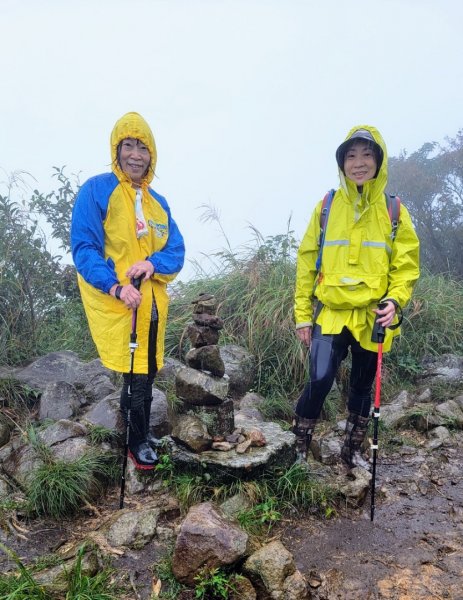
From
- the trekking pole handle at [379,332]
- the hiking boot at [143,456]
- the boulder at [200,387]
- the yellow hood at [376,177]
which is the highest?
the yellow hood at [376,177]

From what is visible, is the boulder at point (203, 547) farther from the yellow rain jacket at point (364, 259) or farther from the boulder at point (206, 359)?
the yellow rain jacket at point (364, 259)

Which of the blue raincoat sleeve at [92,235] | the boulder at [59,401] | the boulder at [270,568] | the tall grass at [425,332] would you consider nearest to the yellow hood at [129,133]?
the blue raincoat sleeve at [92,235]

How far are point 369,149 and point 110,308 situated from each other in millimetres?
2103

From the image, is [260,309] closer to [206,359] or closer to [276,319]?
[276,319]

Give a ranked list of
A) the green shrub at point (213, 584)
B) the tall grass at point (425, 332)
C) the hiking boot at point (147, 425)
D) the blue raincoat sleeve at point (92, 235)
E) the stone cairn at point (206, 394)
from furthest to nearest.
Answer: the tall grass at point (425, 332), the hiking boot at point (147, 425), the stone cairn at point (206, 394), the blue raincoat sleeve at point (92, 235), the green shrub at point (213, 584)

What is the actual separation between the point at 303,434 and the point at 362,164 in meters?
2.04

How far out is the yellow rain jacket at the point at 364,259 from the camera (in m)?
3.43

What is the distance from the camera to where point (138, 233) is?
342cm

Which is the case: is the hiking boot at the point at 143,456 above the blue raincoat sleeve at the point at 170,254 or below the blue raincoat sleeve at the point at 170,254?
below

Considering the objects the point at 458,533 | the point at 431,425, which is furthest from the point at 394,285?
the point at 431,425


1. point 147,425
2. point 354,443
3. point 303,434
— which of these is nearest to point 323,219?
point 303,434

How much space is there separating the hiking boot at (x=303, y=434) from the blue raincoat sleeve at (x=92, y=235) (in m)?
1.77

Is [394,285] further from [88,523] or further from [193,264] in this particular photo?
[193,264]

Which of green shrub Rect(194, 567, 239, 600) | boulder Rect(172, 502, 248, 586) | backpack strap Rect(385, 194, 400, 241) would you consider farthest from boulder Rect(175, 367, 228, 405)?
backpack strap Rect(385, 194, 400, 241)
